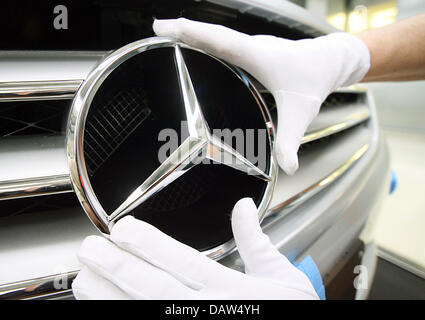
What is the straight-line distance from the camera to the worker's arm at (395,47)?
73 centimetres

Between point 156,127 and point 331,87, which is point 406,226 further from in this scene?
point 156,127

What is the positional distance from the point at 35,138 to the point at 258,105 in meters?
0.39

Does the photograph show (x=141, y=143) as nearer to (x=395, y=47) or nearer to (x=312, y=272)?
(x=312, y=272)

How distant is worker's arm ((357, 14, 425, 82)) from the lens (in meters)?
0.73

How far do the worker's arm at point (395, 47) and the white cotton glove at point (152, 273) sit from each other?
66 cm

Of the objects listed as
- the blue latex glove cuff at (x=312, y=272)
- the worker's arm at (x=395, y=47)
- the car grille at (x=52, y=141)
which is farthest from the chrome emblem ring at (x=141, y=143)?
the worker's arm at (x=395, y=47)

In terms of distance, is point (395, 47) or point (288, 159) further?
point (395, 47)

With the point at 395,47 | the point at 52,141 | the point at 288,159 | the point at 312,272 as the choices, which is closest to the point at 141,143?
the point at 52,141

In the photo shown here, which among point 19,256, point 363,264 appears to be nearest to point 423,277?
point 363,264

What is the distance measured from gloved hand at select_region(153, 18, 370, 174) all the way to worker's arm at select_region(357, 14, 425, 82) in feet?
0.45

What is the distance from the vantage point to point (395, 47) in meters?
0.75

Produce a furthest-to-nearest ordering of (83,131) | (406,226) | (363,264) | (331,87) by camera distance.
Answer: (406,226) → (363,264) → (331,87) → (83,131)

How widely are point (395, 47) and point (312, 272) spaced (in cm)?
67

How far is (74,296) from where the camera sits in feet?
1.25
